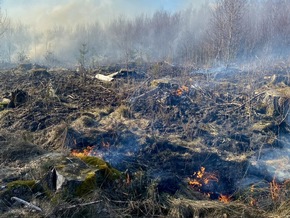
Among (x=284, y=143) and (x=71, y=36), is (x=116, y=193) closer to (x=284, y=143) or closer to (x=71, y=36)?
(x=284, y=143)

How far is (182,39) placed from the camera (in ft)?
87.8

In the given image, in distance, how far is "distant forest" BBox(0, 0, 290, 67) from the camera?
1619cm

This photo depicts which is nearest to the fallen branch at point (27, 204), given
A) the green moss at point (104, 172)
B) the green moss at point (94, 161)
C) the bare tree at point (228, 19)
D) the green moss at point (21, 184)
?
the green moss at point (21, 184)

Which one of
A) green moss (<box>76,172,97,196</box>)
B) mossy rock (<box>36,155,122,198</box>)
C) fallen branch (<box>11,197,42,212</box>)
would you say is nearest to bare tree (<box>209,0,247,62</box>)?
mossy rock (<box>36,155,122,198</box>)

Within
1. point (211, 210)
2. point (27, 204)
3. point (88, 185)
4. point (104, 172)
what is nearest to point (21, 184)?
point (27, 204)

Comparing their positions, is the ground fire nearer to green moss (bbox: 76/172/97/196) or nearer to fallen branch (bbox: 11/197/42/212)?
green moss (bbox: 76/172/97/196)

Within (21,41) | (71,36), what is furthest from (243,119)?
(21,41)

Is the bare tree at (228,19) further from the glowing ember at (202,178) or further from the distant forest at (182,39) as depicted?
the glowing ember at (202,178)

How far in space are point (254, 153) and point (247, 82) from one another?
17.4 ft

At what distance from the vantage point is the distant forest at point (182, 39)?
16188mm

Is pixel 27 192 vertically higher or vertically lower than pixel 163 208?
higher

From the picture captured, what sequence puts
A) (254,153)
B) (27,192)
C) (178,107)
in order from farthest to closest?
(178,107) → (254,153) → (27,192)

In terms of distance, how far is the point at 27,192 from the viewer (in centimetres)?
396

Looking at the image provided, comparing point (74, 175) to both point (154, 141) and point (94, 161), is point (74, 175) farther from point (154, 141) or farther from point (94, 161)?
point (154, 141)
